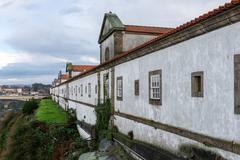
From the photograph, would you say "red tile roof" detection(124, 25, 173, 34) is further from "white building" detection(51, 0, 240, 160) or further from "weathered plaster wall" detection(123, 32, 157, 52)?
"white building" detection(51, 0, 240, 160)

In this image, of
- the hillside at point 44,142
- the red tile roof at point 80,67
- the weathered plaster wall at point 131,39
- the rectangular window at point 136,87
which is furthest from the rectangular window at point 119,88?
the red tile roof at point 80,67

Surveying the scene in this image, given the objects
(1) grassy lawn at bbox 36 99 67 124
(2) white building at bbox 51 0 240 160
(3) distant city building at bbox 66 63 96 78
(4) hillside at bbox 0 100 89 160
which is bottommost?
(4) hillside at bbox 0 100 89 160

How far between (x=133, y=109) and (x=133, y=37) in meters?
11.2

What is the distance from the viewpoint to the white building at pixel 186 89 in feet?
23.5

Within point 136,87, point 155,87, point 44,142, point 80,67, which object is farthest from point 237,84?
point 80,67

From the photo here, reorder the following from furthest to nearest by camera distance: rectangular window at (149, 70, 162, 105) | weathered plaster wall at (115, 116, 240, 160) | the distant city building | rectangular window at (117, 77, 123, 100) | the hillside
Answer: the distant city building < the hillside < rectangular window at (117, 77, 123, 100) < rectangular window at (149, 70, 162, 105) < weathered plaster wall at (115, 116, 240, 160)

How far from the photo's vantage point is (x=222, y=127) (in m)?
7.48

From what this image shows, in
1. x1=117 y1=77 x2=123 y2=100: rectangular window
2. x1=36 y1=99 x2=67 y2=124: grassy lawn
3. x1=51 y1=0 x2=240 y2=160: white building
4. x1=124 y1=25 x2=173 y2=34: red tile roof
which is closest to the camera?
x1=51 y1=0 x2=240 y2=160: white building

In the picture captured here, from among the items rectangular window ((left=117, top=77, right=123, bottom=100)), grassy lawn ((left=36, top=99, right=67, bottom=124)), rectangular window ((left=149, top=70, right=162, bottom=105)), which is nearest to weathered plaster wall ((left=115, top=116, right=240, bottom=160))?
rectangular window ((left=149, top=70, right=162, bottom=105))

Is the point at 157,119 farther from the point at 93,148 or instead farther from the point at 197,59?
the point at 93,148

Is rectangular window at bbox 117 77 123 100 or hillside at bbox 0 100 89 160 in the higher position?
rectangular window at bbox 117 77 123 100

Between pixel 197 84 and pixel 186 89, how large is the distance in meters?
0.54

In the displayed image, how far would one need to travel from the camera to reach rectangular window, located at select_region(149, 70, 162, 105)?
1112 cm

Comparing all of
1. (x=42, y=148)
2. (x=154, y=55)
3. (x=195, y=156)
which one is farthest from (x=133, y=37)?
(x=195, y=156)
